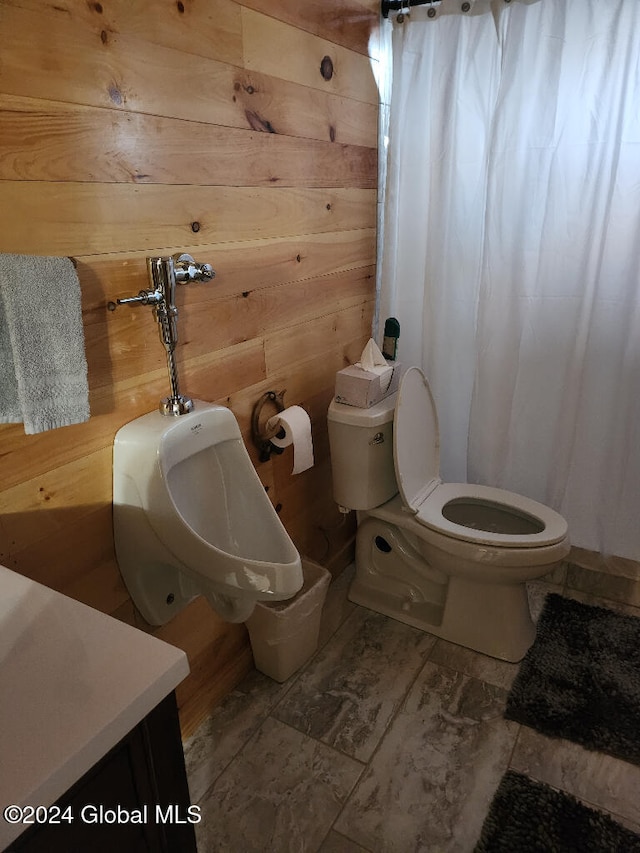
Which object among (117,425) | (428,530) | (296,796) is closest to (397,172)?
(428,530)

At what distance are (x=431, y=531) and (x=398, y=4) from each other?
1685mm

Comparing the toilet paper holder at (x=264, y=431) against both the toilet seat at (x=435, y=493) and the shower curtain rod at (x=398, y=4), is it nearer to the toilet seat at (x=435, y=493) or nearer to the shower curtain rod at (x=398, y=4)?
the toilet seat at (x=435, y=493)

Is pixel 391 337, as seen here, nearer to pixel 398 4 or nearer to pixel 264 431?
Result: pixel 264 431

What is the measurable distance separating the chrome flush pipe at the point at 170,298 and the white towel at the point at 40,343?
183mm

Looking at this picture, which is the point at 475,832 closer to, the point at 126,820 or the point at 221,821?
the point at 221,821

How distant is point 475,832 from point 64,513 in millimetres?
1196

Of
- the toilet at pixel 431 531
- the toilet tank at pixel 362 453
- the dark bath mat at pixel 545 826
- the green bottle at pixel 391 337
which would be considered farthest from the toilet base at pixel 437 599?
the green bottle at pixel 391 337

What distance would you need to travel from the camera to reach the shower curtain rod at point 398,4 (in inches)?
72.2

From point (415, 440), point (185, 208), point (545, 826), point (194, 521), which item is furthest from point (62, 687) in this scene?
point (415, 440)

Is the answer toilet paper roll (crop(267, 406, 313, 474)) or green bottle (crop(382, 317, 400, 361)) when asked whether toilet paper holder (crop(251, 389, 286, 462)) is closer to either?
toilet paper roll (crop(267, 406, 313, 474))

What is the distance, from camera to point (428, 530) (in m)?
1.86

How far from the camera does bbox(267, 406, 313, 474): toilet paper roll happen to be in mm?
1669

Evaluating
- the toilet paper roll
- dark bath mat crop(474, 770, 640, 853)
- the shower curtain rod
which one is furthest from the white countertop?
the shower curtain rod

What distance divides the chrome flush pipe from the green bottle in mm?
839
